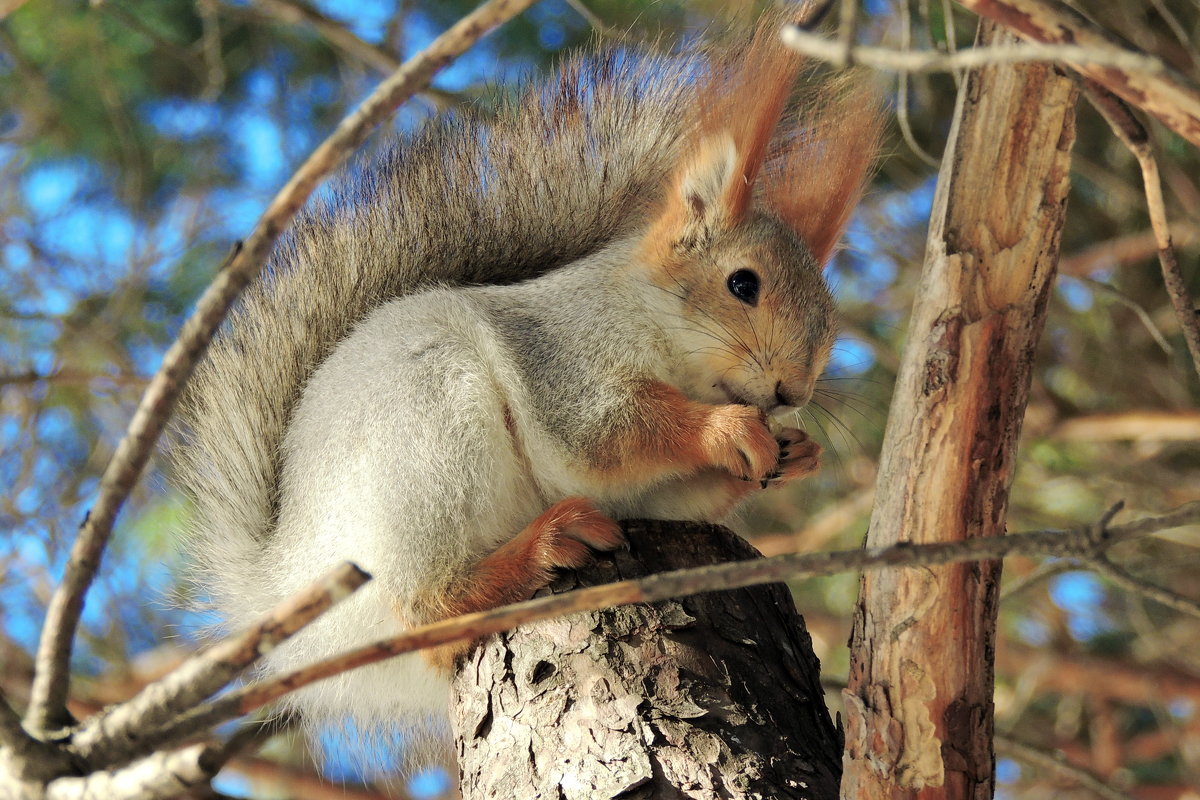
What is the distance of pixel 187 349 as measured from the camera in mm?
876

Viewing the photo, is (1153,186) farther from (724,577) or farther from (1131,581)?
(724,577)

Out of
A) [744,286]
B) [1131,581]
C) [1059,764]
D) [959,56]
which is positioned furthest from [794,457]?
[959,56]

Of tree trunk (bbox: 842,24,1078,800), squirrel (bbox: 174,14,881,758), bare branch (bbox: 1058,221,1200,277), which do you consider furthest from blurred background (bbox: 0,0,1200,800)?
tree trunk (bbox: 842,24,1078,800)

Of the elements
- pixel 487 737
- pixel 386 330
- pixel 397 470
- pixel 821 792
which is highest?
pixel 386 330

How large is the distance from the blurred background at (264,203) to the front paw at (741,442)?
3.54ft

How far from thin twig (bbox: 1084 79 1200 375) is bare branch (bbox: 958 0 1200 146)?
0.75 ft

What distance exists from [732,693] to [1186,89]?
1.00 m

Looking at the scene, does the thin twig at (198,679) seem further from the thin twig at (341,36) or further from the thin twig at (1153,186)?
the thin twig at (341,36)

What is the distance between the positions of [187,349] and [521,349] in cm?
103

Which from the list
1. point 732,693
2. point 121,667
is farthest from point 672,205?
point 121,667

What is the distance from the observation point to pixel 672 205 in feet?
6.75

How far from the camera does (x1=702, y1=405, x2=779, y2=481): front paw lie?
175cm

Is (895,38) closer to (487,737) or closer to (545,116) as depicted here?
(545,116)

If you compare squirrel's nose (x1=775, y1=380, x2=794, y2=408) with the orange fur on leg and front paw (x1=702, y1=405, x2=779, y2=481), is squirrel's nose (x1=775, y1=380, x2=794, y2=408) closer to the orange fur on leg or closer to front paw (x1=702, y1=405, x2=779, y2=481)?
front paw (x1=702, y1=405, x2=779, y2=481)
